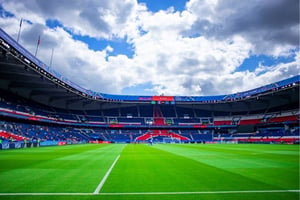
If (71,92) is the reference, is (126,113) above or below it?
below

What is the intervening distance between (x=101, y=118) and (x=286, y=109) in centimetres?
6351

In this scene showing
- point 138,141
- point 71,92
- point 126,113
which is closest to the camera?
point 71,92

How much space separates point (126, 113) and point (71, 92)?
1288 inches

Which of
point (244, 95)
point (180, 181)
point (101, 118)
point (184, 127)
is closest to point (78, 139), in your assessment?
point (101, 118)

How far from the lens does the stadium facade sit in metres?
43.6

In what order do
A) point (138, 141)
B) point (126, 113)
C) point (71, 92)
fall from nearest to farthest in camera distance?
point (71, 92) → point (138, 141) → point (126, 113)

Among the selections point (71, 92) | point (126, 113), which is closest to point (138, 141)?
point (126, 113)

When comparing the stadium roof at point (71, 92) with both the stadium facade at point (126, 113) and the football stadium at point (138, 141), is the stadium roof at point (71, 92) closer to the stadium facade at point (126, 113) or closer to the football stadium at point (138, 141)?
the stadium facade at point (126, 113)

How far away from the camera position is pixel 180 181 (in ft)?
26.4

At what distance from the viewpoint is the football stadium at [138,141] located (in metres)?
7.21

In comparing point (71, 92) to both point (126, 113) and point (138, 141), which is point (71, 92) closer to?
point (138, 141)

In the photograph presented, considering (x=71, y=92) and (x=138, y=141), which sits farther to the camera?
(x=138, y=141)

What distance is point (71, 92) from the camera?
181 feet

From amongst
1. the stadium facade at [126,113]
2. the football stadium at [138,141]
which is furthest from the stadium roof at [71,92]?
the football stadium at [138,141]
